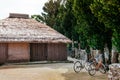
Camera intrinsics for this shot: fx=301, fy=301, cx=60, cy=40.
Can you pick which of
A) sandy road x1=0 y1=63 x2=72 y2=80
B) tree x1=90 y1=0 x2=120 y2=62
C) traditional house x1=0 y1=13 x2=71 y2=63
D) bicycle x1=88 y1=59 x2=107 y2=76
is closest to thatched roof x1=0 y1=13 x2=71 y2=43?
traditional house x1=0 y1=13 x2=71 y2=63

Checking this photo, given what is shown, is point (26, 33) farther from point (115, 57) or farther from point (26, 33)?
point (115, 57)

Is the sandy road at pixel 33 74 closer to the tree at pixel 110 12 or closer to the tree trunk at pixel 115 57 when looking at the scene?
the tree trunk at pixel 115 57

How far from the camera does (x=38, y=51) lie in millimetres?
29688

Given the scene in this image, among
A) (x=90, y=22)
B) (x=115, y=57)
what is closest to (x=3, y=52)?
→ (x=90, y=22)

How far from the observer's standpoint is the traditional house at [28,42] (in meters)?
27.8

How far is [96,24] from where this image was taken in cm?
2016

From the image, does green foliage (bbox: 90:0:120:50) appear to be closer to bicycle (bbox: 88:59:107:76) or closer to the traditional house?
bicycle (bbox: 88:59:107:76)

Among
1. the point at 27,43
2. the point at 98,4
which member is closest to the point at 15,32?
the point at 27,43

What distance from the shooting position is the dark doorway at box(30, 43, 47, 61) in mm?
29453

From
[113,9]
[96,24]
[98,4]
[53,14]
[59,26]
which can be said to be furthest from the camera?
[53,14]

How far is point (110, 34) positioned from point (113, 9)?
20.8 ft

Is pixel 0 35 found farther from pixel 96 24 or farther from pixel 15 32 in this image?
pixel 96 24

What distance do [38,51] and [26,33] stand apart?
2.19 meters

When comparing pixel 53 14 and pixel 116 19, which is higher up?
pixel 53 14
